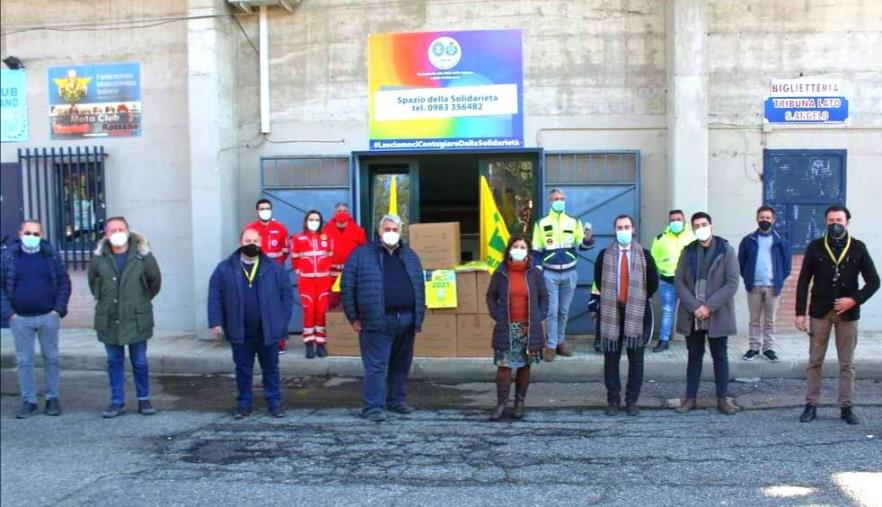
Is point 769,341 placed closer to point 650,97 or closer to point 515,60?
point 650,97

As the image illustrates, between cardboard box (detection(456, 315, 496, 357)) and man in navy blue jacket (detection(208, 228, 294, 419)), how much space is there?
266 centimetres

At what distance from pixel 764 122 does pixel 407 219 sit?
5228mm

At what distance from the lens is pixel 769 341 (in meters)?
9.35

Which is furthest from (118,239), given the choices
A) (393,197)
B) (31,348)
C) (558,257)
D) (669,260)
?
(669,260)

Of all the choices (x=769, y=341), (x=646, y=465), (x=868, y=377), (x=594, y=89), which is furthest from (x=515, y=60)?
(x=646, y=465)

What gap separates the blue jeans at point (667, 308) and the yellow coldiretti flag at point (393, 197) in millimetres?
3838

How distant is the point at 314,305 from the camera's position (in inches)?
389

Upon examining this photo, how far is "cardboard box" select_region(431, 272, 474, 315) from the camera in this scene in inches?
377

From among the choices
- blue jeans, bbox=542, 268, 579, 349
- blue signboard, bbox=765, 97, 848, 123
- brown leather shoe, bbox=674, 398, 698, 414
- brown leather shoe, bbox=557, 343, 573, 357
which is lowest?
brown leather shoe, bbox=674, 398, 698, 414

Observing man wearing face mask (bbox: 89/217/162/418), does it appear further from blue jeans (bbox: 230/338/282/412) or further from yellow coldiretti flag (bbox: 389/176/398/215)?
yellow coldiretti flag (bbox: 389/176/398/215)

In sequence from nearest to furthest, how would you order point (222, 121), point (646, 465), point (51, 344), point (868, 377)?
point (646, 465) → point (51, 344) → point (868, 377) → point (222, 121)

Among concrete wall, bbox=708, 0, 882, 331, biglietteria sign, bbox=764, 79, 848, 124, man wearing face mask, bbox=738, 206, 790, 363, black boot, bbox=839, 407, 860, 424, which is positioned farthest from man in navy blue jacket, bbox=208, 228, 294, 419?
biglietteria sign, bbox=764, 79, 848, 124

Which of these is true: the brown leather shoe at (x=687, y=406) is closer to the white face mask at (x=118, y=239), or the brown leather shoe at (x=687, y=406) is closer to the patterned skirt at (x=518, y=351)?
the patterned skirt at (x=518, y=351)

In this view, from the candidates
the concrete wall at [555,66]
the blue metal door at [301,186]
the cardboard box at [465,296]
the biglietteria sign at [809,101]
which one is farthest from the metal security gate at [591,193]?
the blue metal door at [301,186]
